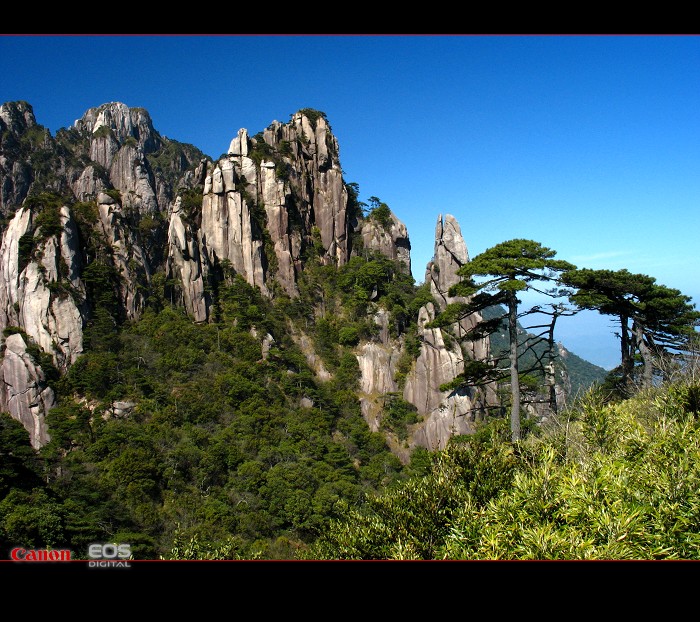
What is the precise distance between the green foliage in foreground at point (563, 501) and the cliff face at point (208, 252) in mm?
19970

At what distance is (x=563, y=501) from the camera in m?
4.97

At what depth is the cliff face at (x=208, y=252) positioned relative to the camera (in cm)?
2948

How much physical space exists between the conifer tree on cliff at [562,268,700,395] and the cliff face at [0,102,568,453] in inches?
509

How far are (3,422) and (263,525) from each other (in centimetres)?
1619

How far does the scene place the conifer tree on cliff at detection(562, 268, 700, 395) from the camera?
12688 millimetres

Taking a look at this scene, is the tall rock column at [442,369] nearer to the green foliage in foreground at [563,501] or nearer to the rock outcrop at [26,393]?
the green foliage in foreground at [563,501]

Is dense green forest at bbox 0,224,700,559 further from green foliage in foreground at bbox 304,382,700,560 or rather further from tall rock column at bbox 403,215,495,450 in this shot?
tall rock column at bbox 403,215,495,450

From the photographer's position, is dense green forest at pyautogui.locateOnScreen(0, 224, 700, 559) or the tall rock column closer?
dense green forest at pyautogui.locateOnScreen(0, 224, 700, 559)

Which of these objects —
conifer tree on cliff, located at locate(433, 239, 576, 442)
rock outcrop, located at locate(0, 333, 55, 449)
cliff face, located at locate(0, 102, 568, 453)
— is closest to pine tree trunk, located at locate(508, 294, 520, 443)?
conifer tree on cliff, located at locate(433, 239, 576, 442)

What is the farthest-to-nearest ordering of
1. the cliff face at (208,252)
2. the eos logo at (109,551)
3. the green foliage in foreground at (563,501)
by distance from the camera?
the cliff face at (208,252)
the green foliage in foreground at (563,501)
the eos logo at (109,551)

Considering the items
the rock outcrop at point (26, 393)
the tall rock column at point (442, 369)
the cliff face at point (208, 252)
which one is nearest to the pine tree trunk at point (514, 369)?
the cliff face at point (208, 252)
